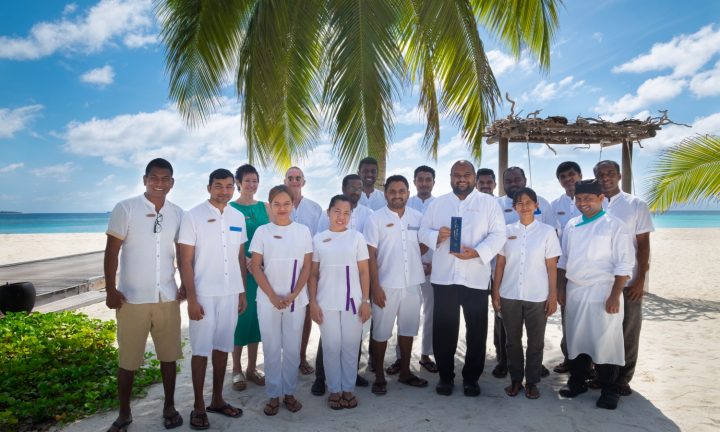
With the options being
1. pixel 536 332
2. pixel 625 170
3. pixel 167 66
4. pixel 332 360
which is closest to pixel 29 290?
pixel 167 66

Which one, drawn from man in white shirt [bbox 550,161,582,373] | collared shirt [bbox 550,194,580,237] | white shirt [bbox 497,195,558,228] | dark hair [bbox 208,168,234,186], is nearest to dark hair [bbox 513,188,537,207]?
white shirt [bbox 497,195,558,228]

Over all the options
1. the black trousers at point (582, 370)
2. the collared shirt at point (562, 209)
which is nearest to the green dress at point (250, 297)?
the black trousers at point (582, 370)

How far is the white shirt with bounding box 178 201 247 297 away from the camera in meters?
3.96

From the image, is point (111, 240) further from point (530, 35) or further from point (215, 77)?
point (530, 35)

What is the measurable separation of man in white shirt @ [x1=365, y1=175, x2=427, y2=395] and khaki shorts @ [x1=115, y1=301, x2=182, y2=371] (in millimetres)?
1983

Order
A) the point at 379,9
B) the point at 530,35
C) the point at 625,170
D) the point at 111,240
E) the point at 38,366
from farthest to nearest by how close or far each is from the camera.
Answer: the point at 625,170 < the point at 530,35 < the point at 379,9 < the point at 38,366 < the point at 111,240

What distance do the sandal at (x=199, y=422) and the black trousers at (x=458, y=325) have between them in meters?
2.38

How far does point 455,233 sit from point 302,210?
212 cm

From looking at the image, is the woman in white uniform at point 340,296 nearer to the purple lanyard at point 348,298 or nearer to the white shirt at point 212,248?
the purple lanyard at point 348,298

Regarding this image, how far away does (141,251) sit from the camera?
3.81m

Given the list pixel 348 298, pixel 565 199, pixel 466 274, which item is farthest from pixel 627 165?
pixel 348 298

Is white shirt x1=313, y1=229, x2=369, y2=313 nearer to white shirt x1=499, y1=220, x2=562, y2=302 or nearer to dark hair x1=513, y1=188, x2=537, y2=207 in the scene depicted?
white shirt x1=499, y1=220, x2=562, y2=302

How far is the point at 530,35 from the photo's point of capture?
8547 millimetres

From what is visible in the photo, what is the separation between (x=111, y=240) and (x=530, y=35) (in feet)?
26.6
